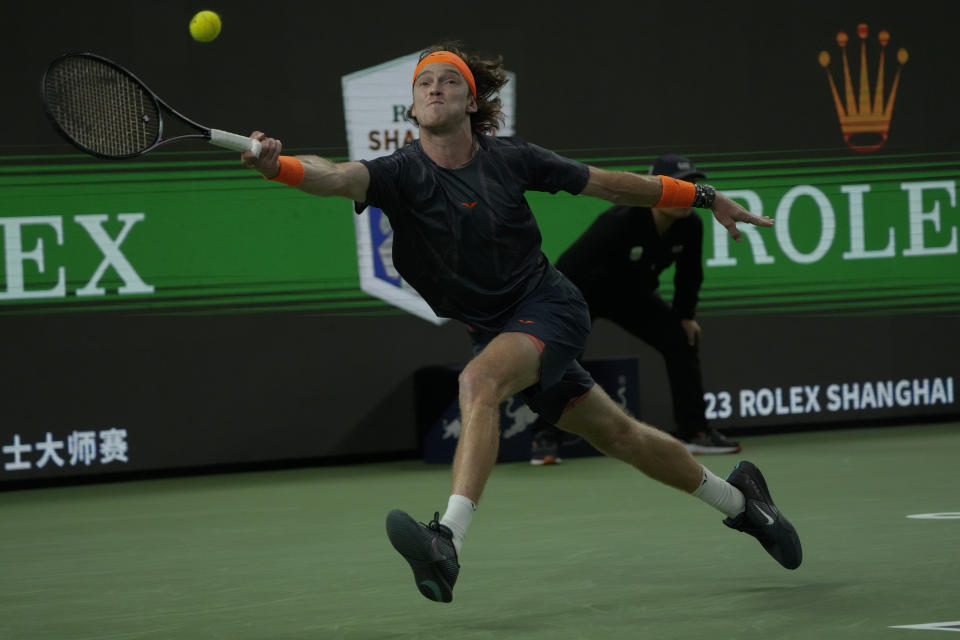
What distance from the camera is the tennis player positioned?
3992 mm

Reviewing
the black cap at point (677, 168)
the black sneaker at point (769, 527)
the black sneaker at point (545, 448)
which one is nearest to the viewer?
the black sneaker at point (769, 527)

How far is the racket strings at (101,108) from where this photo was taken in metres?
3.92

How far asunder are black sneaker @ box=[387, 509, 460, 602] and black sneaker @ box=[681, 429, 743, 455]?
463 cm

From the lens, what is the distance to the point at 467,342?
8352 millimetres

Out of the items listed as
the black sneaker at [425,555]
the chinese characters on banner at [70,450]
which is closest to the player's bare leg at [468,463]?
the black sneaker at [425,555]

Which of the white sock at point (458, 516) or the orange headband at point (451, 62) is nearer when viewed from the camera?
the white sock at point (458, 516)

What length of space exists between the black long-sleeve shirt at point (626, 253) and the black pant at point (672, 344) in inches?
3.0

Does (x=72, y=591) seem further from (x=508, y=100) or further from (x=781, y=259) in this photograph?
(x=781, y=259)

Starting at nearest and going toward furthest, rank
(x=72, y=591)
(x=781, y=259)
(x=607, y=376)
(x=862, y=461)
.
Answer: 1. (x=72, y=591)
2. (x=862, y=461)
3. (x=607, y=376)
4. (x=781, y=259)

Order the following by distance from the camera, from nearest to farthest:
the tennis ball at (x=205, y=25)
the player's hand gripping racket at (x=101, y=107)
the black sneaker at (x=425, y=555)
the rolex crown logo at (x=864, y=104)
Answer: the black sneaker at (x=425, y=555) < the player's hand gripping racket at (x=101, y=107) < the tennis ball at (x=205, y=25) < the rolex crown logo at (x=864, y=104)

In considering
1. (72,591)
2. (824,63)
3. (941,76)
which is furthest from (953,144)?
(72,591)

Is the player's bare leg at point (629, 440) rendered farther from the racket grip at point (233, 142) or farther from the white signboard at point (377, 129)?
the white signboard at point (377, 129)

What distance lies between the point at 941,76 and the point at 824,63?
2.94 feet

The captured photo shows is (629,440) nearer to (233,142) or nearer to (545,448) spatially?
(233,142)
